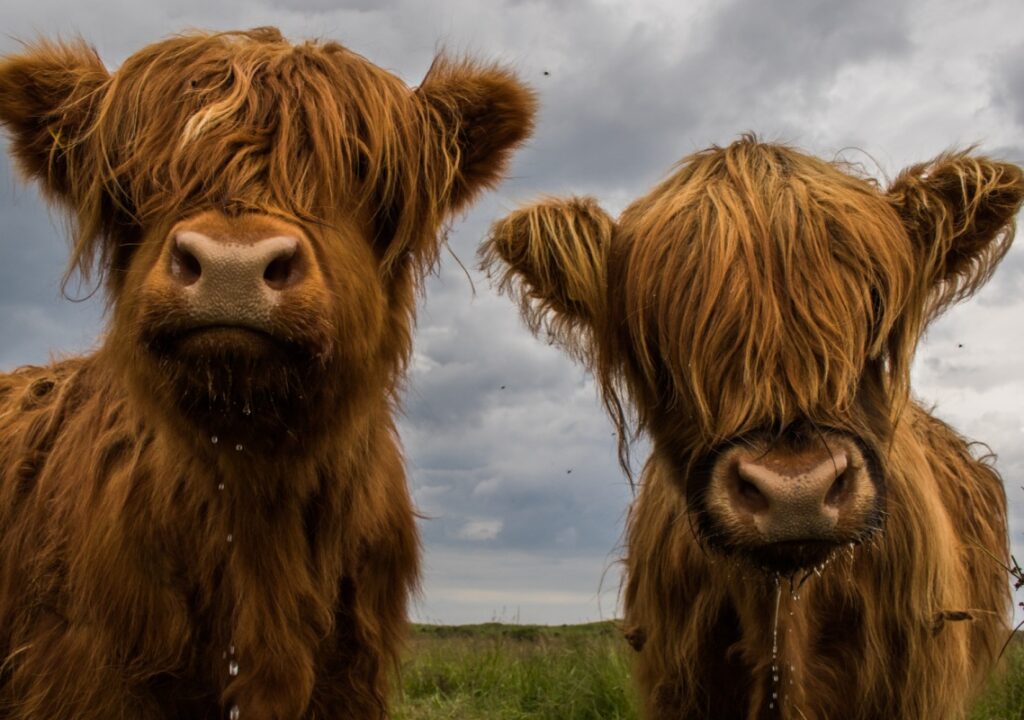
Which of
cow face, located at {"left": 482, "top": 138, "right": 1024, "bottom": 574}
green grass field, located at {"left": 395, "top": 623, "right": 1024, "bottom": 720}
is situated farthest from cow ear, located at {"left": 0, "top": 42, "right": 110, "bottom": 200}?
green grass field, located at {"left": 395, "top": 623, "right": 1024, "bottom": 720}

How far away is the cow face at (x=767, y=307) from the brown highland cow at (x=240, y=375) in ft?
1.81

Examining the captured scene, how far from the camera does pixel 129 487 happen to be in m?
4.03

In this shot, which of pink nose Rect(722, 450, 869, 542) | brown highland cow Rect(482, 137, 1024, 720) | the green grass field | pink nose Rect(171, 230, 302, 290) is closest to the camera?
pink nose Rect(171, 230, 302, 290)

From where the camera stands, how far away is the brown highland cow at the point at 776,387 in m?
3.81

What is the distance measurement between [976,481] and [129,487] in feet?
13.6

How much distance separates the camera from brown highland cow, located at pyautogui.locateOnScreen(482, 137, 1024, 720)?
3814mm

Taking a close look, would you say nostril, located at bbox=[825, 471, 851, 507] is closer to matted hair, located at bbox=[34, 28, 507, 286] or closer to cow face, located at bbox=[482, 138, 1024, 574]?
cow face, located at bbox=[482, 138, 1024, 574]

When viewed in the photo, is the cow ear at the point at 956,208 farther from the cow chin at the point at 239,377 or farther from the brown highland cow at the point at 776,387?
the cow chin at the point at 239,377

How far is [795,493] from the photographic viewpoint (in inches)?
137

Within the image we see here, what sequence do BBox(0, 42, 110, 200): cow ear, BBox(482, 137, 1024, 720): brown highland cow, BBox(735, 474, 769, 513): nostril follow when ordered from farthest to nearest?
BBox(0, 42, 110, 200): cow ear
BBox(482, 137, 1024, 720): brown highland cow
BBox(735, 474, 769, 513): nostril

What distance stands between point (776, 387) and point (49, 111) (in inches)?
96.8

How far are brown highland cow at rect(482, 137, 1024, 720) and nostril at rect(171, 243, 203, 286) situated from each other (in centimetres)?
144

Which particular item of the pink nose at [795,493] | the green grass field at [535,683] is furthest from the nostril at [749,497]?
the green grass field at [535,683]

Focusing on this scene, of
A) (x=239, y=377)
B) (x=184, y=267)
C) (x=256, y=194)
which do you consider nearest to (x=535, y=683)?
(x=239, y=377)
